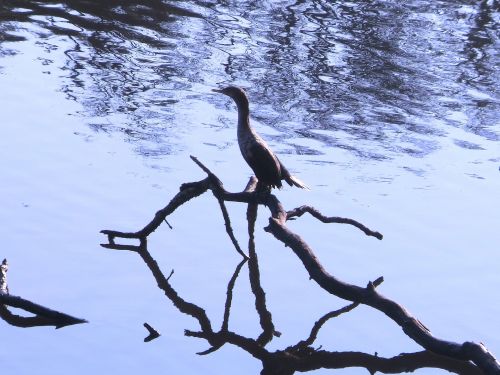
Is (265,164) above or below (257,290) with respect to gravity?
above

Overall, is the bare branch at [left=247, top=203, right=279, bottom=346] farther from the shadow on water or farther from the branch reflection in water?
the shadow on water

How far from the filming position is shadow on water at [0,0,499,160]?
11.3m

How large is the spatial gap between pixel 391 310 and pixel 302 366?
0.98m

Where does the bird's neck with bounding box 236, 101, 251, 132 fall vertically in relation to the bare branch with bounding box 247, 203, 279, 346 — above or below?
above

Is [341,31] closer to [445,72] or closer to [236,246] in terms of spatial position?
[445,72]

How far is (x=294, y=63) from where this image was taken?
13875 mm

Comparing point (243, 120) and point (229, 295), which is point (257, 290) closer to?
point (229, 295)

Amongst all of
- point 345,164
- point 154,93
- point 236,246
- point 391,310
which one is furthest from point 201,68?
point 391,310

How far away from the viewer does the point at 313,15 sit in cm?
1636

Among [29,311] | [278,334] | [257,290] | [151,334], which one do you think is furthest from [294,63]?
[29,311]

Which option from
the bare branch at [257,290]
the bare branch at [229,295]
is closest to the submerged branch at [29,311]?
the bare branch at [229,295]

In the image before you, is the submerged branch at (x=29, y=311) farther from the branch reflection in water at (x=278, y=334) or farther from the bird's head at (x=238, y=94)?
the bird's head at (x=238, y=94)

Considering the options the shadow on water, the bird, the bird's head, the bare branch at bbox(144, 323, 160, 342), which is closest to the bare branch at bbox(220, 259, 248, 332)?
the bare branch at bbox(144, 323, 160, 342)

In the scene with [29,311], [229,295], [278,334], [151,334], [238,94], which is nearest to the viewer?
[29,311]
